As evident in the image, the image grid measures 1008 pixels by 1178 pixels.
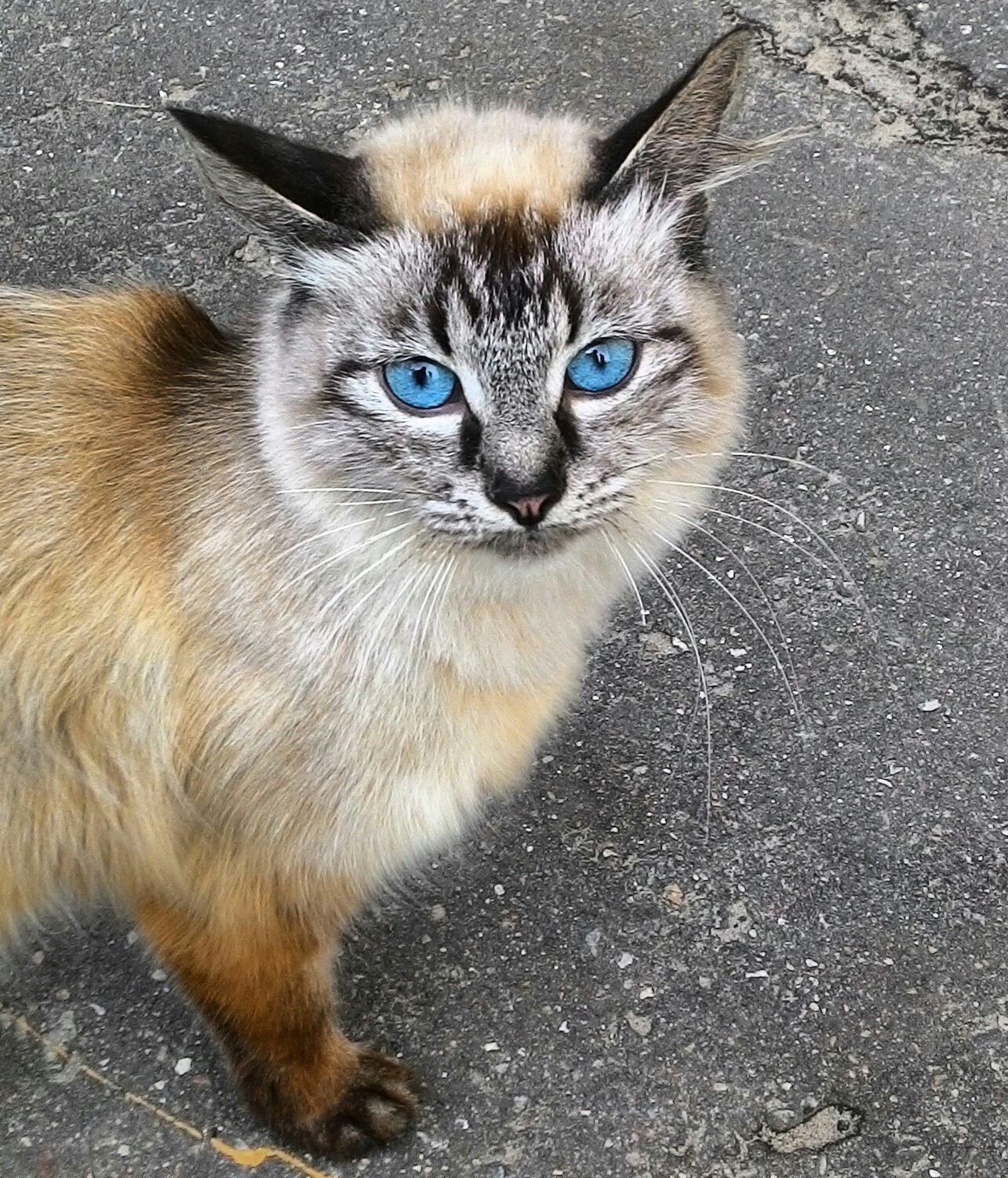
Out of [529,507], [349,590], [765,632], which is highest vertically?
[529,507]

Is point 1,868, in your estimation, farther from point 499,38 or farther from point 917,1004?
point 499,38

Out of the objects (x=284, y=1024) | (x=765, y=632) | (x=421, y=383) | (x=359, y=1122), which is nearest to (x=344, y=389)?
(x=421, y=383)

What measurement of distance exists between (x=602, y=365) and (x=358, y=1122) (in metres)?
1.29

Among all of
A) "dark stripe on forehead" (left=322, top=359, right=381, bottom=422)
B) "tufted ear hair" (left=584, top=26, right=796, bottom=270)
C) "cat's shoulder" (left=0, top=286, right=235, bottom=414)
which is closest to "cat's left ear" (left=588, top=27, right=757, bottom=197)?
"tufted ear hair" (left=584, top=26, right=796, bottom=270)

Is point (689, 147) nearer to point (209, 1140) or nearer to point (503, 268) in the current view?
point (503, 268)

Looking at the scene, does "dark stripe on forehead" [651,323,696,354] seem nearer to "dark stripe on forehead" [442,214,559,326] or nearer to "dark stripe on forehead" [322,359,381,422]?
"dark stripe on forehead" [442,214,559,326]

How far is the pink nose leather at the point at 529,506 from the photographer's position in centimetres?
155

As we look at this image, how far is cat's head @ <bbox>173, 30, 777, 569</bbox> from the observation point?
1.55 metres

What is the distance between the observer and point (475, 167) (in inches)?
67.2

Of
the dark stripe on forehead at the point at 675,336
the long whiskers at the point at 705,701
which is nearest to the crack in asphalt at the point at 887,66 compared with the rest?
the long whiskers at the point at 705,701

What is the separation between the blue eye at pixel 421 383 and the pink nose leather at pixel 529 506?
0.17 metres

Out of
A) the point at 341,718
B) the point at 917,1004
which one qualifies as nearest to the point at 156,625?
the point at 341,718

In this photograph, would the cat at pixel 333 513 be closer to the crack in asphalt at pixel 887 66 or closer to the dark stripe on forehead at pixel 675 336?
the dark stripe on forehead at pixel 675 336

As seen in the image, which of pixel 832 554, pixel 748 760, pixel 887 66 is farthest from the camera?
pixel 887 66
